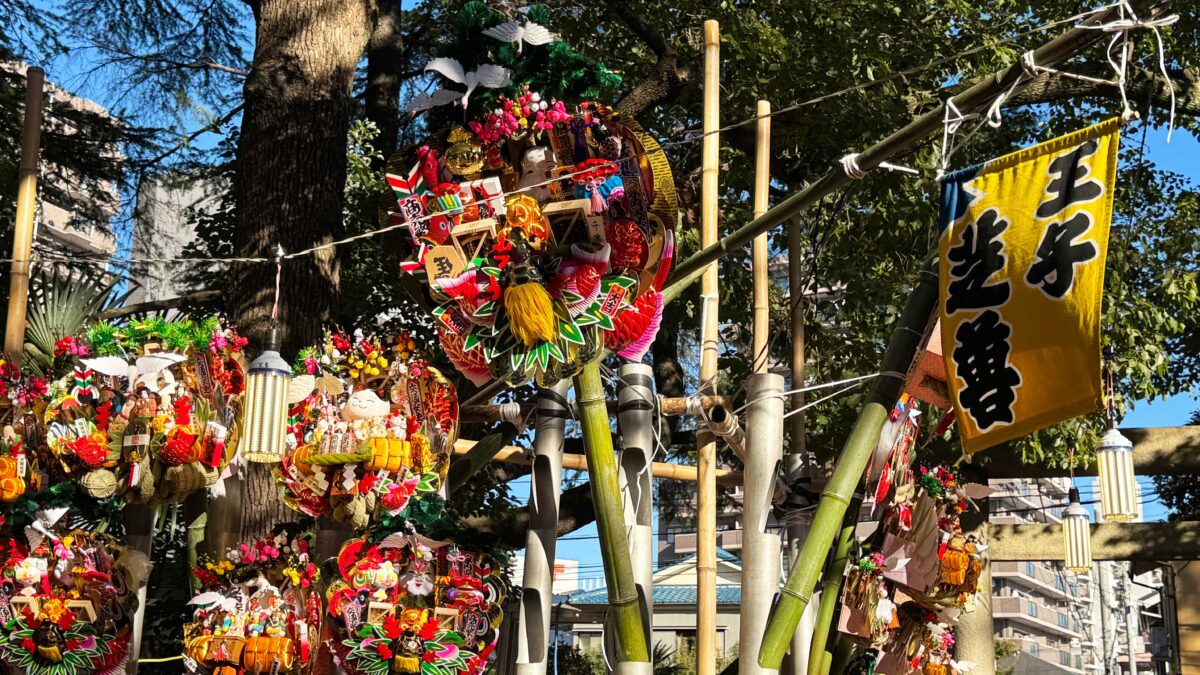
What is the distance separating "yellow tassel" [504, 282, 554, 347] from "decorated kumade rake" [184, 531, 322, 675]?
5.04 feet

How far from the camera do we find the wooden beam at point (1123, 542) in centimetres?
1145

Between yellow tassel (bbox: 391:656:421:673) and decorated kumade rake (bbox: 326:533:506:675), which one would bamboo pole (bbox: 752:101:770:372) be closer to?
decorated kumade rake (bbox: 326:533:506:675)

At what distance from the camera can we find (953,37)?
419 inches

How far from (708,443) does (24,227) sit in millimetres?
3930

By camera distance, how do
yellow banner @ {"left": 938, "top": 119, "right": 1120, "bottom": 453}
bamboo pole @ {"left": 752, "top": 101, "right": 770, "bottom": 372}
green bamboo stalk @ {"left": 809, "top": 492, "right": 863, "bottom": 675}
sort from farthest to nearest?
bamboo pole @ {"left": 752, "top": 101, "right": 770, "bottom": 372}, green bamboo stalk @ {"left": 809, "top": 492, "right": 863, "bottom": 675}, yellow banner @ {"left": 938, "top": 119, "right": 1120, "bottom": 453}

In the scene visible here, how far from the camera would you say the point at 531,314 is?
476 cm

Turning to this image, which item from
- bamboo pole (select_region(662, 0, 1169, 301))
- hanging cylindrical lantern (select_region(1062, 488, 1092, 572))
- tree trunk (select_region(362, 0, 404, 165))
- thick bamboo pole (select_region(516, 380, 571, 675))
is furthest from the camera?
tree trunk (select_region(362, 0, 404, 165))

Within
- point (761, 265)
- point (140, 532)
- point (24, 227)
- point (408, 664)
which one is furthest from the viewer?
point (24, 227)

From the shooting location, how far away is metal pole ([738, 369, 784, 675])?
542 cm

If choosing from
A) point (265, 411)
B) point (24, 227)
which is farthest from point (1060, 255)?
point (24, 227)

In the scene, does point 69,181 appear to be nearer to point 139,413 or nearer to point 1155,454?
point 139,413

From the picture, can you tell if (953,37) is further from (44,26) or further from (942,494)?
(44,26)

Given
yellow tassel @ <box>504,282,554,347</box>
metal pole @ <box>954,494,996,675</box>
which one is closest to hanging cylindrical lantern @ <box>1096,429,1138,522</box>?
yellow tassel @ <box>504,282,554,347</box>

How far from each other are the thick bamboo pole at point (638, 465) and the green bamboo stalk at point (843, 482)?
0.59 meters
